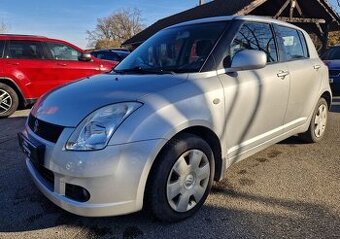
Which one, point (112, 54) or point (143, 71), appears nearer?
point (143, 71)

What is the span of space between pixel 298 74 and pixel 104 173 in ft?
9.17

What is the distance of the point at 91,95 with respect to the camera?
2939 millimetres

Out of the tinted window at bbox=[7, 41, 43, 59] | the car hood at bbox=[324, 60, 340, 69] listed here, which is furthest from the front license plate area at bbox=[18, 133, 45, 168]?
the car hood at bbox=[324, 60, 340, 69]

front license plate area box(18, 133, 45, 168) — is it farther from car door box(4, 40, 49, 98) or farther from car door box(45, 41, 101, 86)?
car door box(45, 41, 101, 86)

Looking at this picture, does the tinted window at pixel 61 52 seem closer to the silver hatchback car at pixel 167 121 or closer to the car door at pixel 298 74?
the silver hatchback car at pixel 167 121

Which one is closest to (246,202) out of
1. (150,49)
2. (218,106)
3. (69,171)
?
(218,106)

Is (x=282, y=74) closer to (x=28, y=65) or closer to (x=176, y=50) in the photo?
(x=176, y=50)

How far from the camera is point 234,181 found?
12.7 feet

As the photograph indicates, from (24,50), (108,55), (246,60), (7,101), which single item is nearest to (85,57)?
(24,50)

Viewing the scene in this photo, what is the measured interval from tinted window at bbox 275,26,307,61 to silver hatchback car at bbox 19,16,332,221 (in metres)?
0.05

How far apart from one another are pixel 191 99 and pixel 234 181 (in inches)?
52.1

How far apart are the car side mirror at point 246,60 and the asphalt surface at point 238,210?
124cm

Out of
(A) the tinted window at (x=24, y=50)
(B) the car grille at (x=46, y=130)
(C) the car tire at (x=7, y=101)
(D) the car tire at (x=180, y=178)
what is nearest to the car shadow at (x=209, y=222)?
(D) the car tire at (x=180, y=178)

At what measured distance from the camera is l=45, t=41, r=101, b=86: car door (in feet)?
27.7
